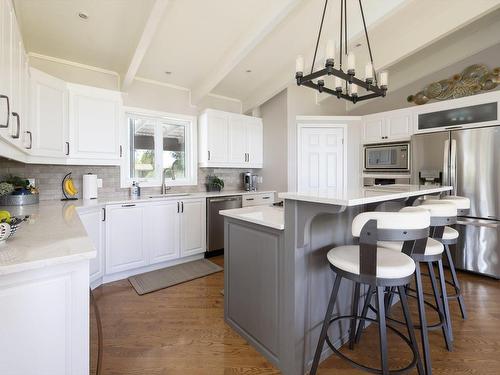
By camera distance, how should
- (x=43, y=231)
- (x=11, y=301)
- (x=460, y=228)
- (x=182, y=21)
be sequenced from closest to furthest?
(x=11, y=301) < (x=43, y=231) < (x=182, y=21) < (x=460, y=228)

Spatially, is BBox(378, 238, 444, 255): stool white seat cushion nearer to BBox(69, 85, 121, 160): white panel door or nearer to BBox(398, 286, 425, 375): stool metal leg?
BBox(398, 286, 425, 375): stool metal leg

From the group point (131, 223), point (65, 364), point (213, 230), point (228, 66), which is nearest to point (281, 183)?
point (213, 230)

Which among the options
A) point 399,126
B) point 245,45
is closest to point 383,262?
point 245,45

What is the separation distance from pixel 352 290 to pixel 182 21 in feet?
9.95

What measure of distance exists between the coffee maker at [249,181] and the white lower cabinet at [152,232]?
1.21m

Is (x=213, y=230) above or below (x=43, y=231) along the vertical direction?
below

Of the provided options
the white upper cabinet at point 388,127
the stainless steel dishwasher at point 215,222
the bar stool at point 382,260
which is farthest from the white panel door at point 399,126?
the bar stool at point 382,260

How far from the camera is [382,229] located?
1.17 meters

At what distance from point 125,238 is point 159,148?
1.55 meters

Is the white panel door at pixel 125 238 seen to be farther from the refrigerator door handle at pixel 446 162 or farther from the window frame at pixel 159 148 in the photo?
the refrigerator door handle at pixel 446 162

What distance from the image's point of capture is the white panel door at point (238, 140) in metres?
4.29

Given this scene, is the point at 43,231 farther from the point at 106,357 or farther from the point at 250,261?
the point at 250,261

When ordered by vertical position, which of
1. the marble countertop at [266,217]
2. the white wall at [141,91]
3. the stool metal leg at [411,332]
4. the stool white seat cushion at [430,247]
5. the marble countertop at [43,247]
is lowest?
the stool metal leg at [411,332]

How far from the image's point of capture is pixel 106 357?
1.71 meters
